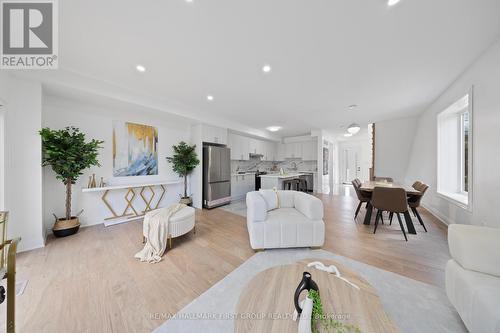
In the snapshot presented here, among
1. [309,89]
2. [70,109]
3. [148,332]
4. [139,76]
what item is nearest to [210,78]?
[139,76]

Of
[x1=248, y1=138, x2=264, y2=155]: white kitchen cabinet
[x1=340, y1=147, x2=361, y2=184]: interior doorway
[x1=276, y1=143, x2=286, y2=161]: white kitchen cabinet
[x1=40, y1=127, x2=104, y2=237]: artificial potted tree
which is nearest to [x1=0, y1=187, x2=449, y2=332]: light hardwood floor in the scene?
[x1=40, y1=127, x2=104, y2=237]: artificial potted tree

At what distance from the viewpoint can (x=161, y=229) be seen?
7.26 feet

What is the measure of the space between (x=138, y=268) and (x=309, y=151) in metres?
6.88

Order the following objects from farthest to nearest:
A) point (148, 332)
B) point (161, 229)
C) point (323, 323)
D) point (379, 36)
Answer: point (161, 229), point (379, 36), point (148, 332), point (323, 323)

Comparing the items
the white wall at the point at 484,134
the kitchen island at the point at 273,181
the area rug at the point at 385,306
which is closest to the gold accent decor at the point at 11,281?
the area rug at the point at 385,306

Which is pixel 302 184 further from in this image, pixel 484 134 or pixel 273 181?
pixel 484 134

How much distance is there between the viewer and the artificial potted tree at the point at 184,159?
13.7 ft

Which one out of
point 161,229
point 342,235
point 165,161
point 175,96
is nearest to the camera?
point 161,229

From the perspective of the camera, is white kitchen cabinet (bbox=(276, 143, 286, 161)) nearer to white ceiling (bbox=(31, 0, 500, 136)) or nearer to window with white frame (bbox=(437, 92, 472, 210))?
white ceiling (bbox=(31, 0, 500, 136))

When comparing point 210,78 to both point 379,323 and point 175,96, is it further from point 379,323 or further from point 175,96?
point 379,323

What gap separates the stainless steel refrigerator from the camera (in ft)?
14.4

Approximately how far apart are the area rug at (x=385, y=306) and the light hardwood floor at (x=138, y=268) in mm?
115

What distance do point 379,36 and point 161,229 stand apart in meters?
3.43

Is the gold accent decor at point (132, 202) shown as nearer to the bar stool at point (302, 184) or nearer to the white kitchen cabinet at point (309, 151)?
the bar stool at point (302, 184)
